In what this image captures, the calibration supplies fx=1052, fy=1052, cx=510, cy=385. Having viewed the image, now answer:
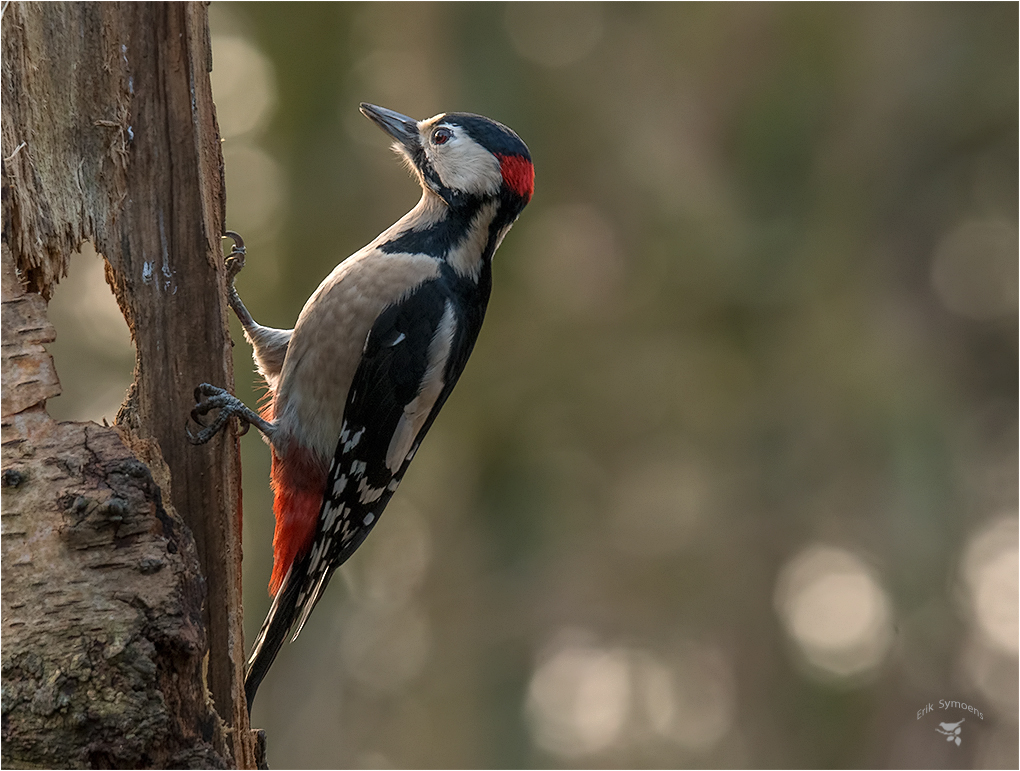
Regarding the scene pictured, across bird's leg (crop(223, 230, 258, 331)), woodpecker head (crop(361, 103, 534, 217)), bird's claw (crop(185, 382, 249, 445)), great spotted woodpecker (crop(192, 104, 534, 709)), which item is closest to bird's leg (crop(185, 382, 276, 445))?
bird's claw (crop(185, 382, 249, 445))

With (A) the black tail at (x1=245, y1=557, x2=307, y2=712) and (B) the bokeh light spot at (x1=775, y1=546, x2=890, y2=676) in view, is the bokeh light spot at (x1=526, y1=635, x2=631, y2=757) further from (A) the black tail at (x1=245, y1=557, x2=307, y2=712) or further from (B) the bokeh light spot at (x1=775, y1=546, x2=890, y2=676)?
(A) the black tail at (x1=245, y1=557, x2=307, y2=712)

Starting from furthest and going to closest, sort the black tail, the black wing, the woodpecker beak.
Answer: the woodpecker beak → the black wing → the black tail

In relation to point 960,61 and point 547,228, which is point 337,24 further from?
point 960,61

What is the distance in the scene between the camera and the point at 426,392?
3.17m

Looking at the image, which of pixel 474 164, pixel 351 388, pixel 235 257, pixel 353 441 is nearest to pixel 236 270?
pixel 235 257

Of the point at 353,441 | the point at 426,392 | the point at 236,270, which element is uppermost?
the point at 236,270

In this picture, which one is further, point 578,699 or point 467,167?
point 578,699

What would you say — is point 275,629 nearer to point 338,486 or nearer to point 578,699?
point 338,486

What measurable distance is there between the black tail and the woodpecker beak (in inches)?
56.0

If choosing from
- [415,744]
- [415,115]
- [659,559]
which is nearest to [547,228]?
[415,115]

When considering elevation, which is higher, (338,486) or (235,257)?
(235,257)

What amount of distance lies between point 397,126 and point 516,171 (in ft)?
1.63

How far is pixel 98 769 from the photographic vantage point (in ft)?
6.02

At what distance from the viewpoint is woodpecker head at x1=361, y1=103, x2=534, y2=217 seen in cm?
328
